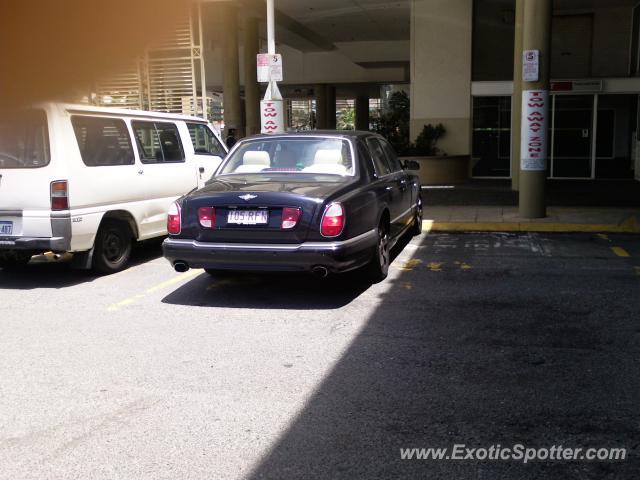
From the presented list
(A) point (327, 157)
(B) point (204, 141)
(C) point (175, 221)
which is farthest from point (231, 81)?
(C) point (175, 221)

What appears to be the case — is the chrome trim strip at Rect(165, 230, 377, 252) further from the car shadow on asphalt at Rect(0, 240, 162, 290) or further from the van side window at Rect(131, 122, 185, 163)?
the van side window at Rect(131, 122, 185, 163)

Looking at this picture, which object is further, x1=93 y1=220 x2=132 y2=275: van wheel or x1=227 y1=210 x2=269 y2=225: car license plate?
x1=93 y1=220 x2=132 y2=275: van wheel

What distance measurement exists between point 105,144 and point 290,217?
2.82 metres

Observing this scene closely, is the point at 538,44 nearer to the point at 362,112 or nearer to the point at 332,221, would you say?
the point at 332,221

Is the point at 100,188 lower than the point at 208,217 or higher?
higher

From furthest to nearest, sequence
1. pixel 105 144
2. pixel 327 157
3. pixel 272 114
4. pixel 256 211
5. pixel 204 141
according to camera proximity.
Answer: pixel 272 114
pixel 204 141
pixel 105 144
pixel 327 157
pixel 256 211

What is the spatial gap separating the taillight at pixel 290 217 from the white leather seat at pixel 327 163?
1.14 metres

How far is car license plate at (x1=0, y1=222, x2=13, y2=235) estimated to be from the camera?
7004 millimetres

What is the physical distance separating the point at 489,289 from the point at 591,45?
46.9ft

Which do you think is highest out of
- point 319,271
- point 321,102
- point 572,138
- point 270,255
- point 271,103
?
point 321,102

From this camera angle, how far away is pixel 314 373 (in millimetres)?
4637

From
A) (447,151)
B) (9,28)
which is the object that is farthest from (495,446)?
(447,151)

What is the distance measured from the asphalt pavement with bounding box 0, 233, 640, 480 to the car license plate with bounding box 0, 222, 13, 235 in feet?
2.14

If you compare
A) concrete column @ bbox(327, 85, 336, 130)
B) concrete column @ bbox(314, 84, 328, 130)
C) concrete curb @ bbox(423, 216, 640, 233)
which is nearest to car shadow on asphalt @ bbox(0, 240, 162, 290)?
concrete curb @ bbox(423, 216, 640, 233)
